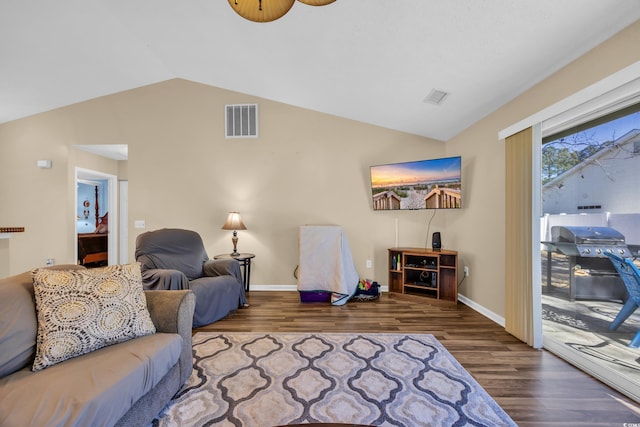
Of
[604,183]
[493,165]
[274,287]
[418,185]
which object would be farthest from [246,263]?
[604,183]

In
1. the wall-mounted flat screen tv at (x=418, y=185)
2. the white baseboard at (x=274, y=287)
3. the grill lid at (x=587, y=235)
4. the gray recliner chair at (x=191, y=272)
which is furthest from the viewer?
the white baseboard at (x=274, y=287)

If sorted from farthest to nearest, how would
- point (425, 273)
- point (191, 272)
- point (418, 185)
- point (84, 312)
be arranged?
point (425, 273) < point (418, 185) < point (191, 272) < point (84, 312)

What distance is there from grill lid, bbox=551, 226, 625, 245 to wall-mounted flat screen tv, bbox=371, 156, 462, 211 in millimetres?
1062

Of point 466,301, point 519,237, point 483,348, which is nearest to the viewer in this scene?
point 483,348

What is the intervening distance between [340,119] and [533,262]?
2.92m

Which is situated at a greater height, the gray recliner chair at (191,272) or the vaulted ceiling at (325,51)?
the vaulted ceiling at (325,51)

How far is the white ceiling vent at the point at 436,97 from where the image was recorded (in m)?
2.56

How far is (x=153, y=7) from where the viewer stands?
2.34 m

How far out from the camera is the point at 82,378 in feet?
3.33

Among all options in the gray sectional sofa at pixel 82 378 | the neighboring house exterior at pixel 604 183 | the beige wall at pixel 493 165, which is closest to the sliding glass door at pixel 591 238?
the neighboring house exterior at pixel 604 183

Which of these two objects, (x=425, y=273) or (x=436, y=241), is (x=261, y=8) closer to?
(x=436, y=241)

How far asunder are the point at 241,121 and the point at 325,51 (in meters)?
1.92

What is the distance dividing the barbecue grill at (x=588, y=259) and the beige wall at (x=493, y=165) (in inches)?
19.1

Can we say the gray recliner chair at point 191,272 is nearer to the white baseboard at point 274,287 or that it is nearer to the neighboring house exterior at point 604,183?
the white baseboard at point 274,287
